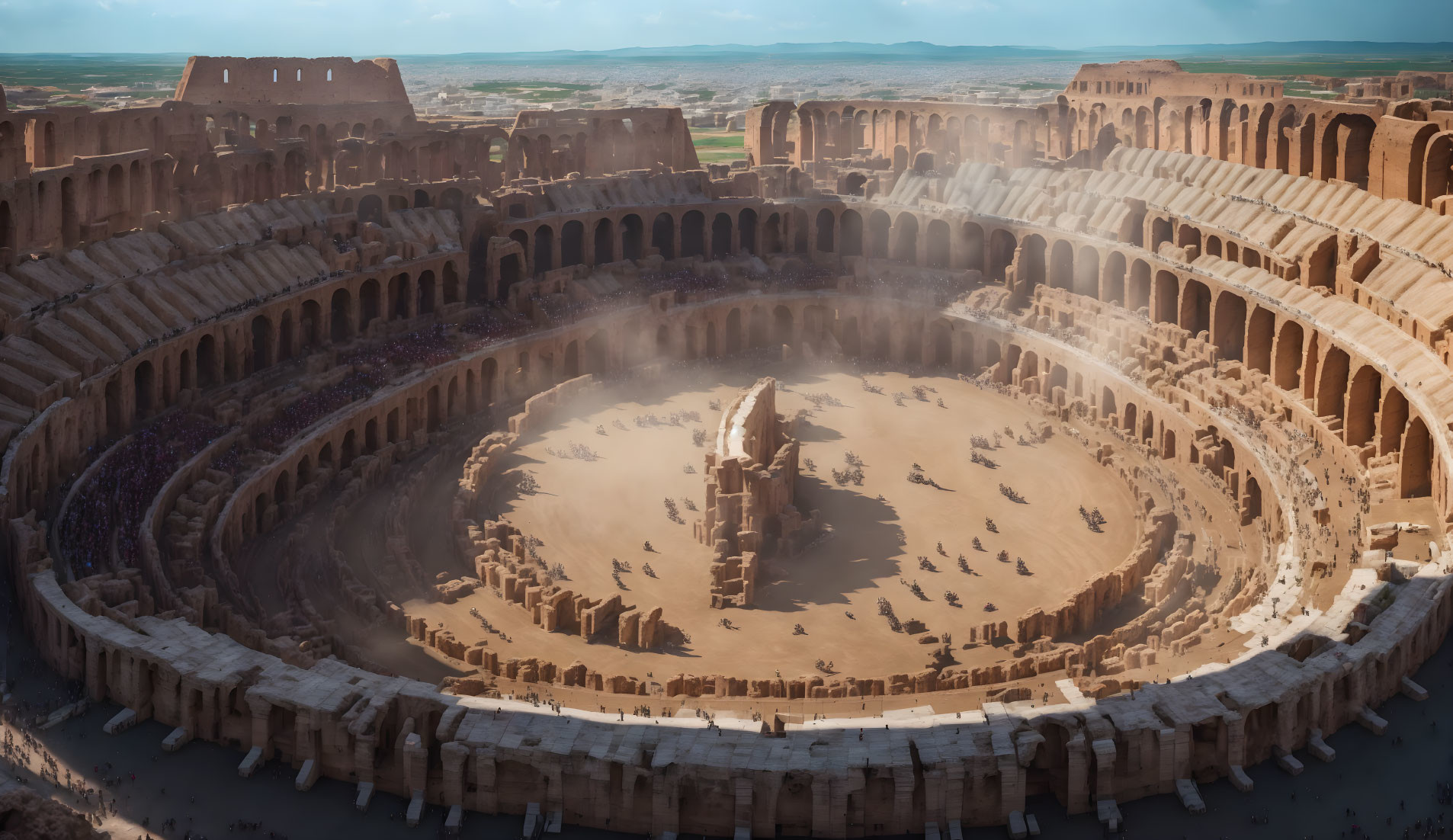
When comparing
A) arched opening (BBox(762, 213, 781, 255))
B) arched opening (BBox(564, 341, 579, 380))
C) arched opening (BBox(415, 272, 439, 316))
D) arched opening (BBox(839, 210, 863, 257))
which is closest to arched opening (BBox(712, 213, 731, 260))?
arched opening (BBox(762, 213, 781, 255))

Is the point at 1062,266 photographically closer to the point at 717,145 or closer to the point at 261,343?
the point at 261,343

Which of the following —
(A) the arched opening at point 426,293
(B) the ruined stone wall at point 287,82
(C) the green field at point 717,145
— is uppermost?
(B) the ruined stone wall at point 287,82

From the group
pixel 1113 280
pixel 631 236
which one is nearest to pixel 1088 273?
pixel 1113 280

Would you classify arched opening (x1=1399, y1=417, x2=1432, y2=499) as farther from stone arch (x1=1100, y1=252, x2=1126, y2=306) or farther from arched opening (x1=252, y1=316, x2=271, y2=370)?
arched opening (x1=252, y1=316, x2=271, y2=370)

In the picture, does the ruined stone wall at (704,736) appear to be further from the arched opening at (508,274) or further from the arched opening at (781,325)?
the arched opening at (781,325)

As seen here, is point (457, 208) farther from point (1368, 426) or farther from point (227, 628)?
point (1368, 426)

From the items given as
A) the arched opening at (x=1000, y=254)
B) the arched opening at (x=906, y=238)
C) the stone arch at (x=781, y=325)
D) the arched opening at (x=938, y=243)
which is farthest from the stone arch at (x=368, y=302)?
the arched opening at (x=1000, y=254)
